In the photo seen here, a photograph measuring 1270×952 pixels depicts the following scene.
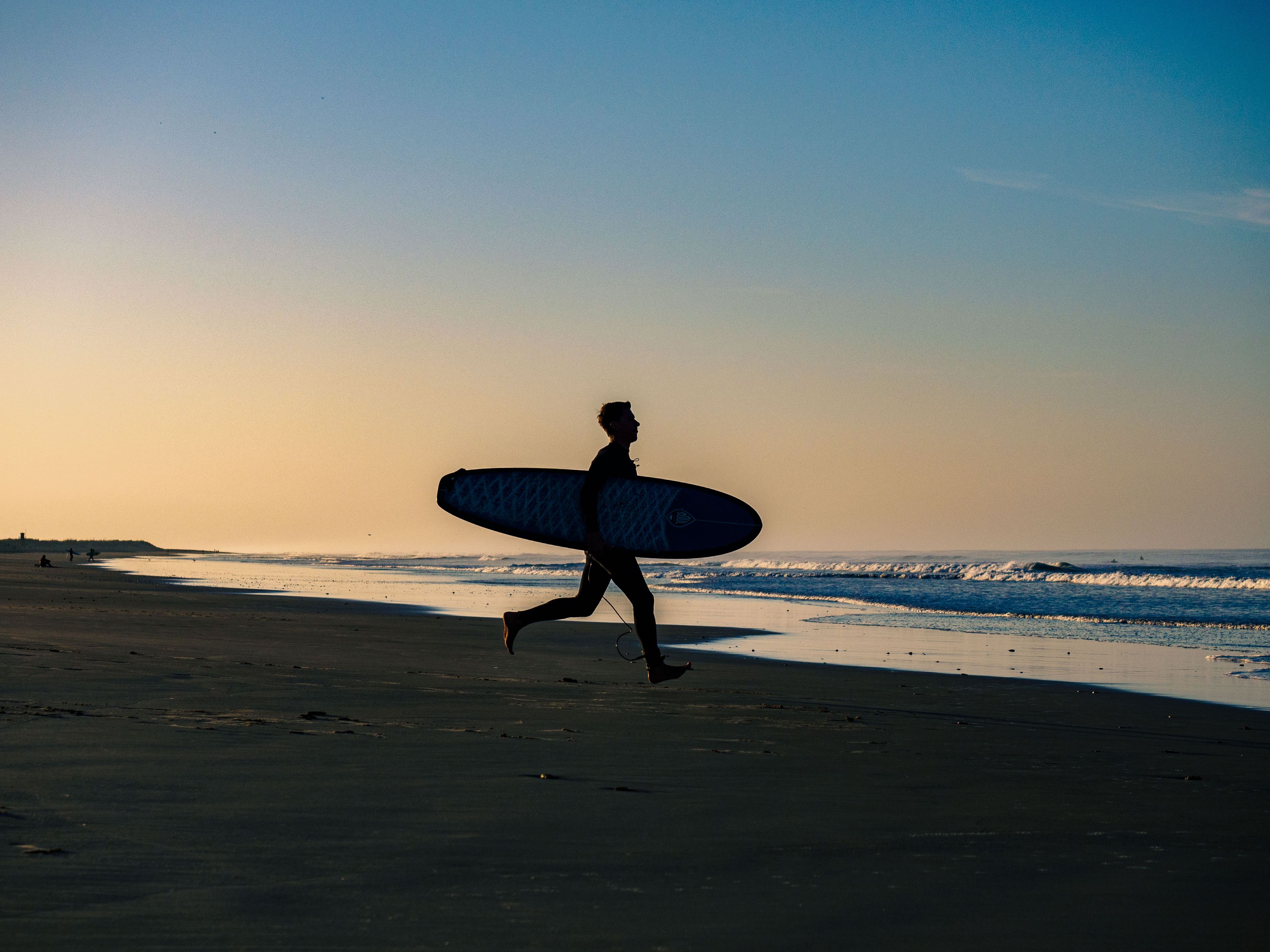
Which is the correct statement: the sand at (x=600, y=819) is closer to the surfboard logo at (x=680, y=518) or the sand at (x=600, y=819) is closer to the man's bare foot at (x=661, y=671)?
the man's bare foot at (x=661, y=671)

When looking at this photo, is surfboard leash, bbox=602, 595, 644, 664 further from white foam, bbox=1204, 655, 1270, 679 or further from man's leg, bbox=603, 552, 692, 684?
white foam, bbox=1204, 655, 1270, 679

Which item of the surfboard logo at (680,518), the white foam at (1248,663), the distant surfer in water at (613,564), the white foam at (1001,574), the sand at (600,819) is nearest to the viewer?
the sand at (600,819)

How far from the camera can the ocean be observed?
519 inches

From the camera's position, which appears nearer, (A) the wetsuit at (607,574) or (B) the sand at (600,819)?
(B) the sand at (600,819)

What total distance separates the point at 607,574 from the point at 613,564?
174mm

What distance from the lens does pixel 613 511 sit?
795 centimetres

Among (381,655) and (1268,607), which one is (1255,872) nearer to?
(381,655)

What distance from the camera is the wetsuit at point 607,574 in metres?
7.04

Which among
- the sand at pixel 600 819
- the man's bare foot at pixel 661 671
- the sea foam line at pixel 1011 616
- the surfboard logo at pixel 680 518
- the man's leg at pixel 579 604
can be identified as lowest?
the sand at pixel 600 819

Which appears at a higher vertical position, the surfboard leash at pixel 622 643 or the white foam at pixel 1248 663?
the surfboard leash at pixel 622 643

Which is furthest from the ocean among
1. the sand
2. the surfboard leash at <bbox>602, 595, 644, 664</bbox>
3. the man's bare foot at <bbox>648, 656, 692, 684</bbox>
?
the man's bare foot at <bbox>648, 656, 692, 684</bbox>

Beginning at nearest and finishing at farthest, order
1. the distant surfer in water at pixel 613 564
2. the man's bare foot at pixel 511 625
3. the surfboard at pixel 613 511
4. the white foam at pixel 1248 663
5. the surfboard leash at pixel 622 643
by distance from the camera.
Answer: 1. the distant surfer in water at pixel 613 564
2. the surfboard leash at pixel 622 643
3. the man's bare foot at pixel 511 625
4. the surfboard at pixel 613 511
5. the white foam at pixel 1248 663

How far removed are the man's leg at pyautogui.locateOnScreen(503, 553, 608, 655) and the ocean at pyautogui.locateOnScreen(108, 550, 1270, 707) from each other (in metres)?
6.14

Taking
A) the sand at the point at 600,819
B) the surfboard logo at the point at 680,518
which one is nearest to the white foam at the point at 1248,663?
the sand at the point at 600,819
